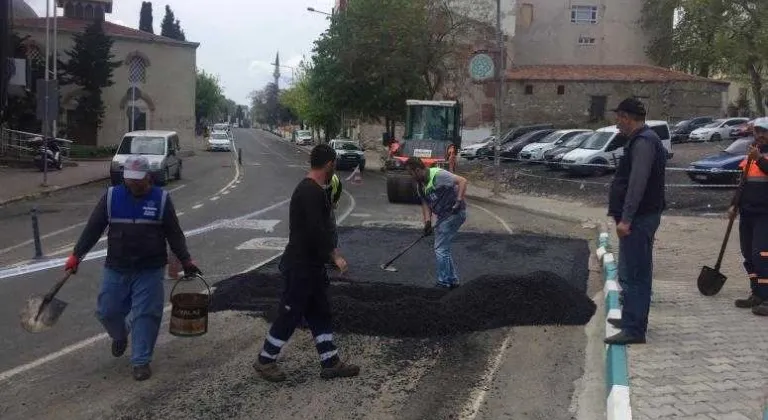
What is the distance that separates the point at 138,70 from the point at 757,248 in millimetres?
49168

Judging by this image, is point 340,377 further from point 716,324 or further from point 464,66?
point 464,66

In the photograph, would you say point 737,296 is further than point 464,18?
No

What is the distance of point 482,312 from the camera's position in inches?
296

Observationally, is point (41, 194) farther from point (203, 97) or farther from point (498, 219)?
point (203, 97)

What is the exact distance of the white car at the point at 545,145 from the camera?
A: 112 feet

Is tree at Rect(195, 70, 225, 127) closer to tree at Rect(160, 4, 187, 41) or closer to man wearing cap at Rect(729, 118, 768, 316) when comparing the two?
tree at Rect(160, 4, 187, 41)

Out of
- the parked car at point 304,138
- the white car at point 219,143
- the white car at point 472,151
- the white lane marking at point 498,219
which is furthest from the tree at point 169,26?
the white lane marking at point 498,219

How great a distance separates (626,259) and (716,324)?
4.90ft

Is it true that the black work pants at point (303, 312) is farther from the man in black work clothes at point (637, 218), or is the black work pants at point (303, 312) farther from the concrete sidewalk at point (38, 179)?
the concrete sidewalk at point (38, 179)

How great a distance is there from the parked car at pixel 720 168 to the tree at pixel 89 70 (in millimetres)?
36188

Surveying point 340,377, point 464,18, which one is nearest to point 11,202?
point 340,377

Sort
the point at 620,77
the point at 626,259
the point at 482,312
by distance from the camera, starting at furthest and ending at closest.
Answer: the point at 620,77
the point at 482,312
the point at 626,259

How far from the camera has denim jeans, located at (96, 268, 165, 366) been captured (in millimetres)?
5684

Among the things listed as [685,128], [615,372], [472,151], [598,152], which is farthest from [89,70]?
[615,372]
